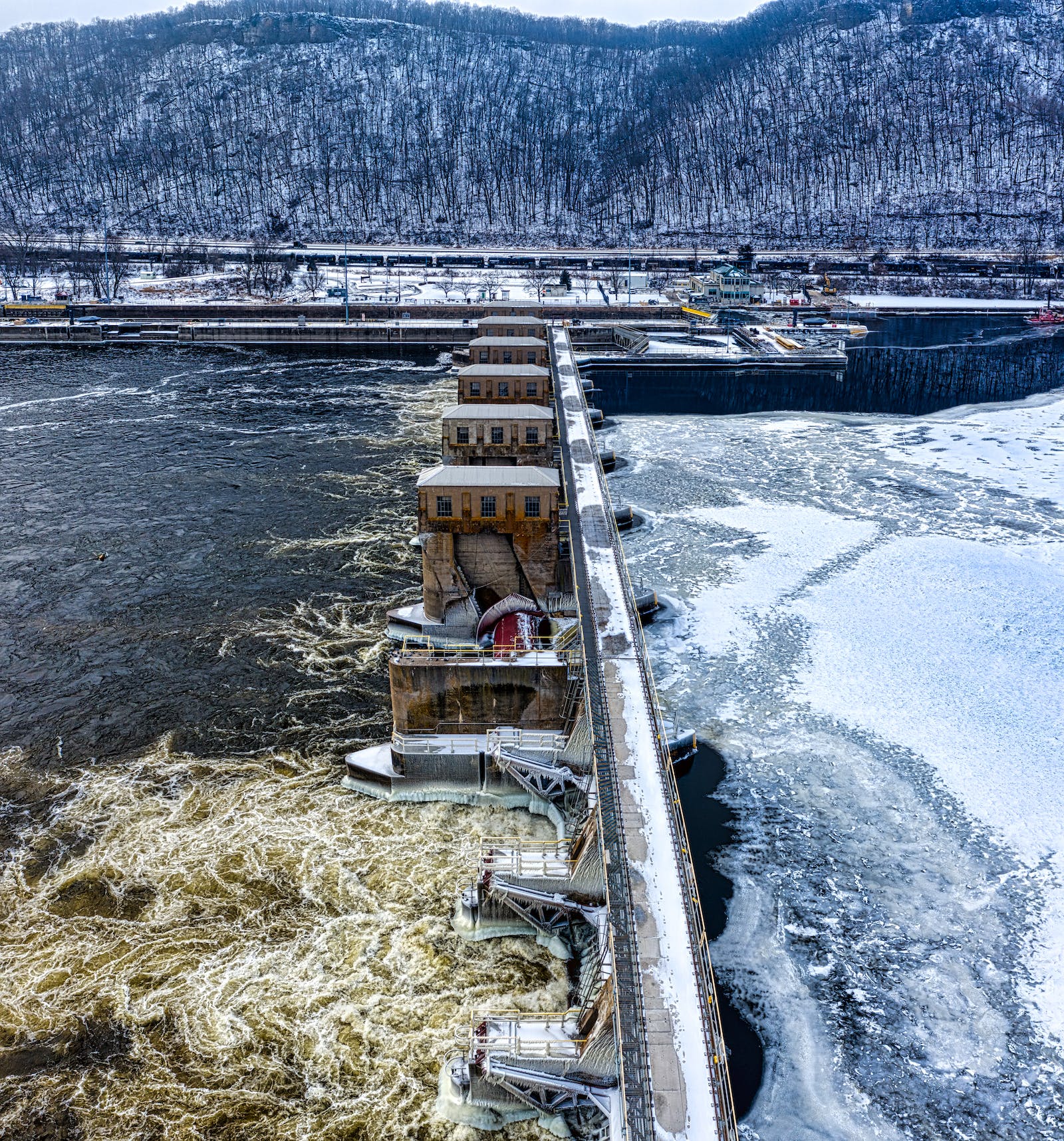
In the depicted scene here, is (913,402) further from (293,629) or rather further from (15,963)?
(15,963)

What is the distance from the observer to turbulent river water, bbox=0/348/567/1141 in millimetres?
22250

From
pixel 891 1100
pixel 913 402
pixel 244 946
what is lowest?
pixel 891 1100

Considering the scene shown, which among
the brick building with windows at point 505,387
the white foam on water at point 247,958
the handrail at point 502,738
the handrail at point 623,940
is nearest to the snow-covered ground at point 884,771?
the handrail at point 623,940

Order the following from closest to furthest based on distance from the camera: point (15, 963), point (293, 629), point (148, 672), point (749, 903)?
1. point (15, 963)
2. point (749, 903)
3. point (148, 672)
4. point (293, 629)

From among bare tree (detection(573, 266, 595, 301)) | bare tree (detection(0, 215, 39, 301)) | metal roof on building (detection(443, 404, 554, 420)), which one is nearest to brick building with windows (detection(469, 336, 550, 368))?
metal roof on building (detection(443, 404, 554, 420))

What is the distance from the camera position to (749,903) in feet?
90.4

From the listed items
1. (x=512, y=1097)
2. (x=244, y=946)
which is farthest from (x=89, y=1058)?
(x=512, y=1097)

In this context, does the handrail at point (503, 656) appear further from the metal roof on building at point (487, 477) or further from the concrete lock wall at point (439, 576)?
the metal roof on building at point (487, 477)

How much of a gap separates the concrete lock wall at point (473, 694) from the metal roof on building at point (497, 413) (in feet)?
69.4

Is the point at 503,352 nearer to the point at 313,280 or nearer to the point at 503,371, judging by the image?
the point at 503,371

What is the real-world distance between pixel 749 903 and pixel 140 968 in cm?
1754

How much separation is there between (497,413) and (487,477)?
13.0m

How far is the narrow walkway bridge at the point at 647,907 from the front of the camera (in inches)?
705

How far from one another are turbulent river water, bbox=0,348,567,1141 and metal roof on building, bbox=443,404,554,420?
8.42 meters
